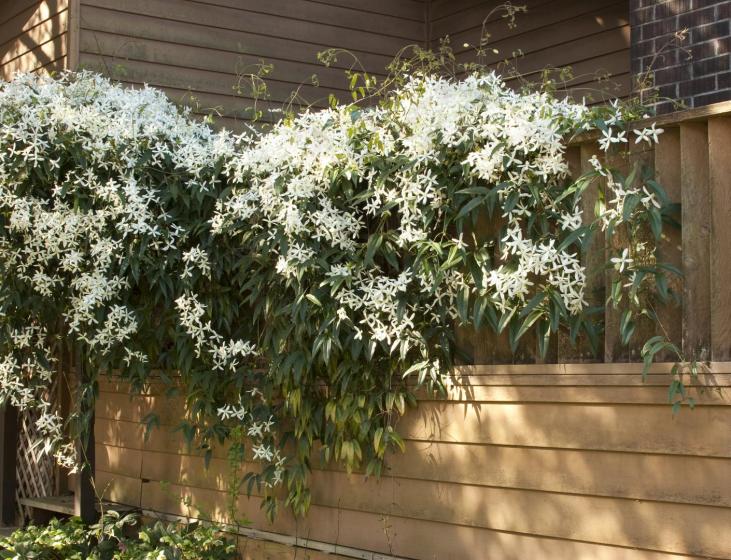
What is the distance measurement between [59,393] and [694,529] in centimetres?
424

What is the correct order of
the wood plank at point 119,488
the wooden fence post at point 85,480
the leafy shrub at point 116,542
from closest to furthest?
1. the leafy shrub at point 116,542
2. the wooden fence post at point 85,480
3. the wood plank at point 119,488

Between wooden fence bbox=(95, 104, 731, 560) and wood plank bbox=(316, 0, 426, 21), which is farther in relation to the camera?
wood plank bbox=(316, 0, 426, 21)

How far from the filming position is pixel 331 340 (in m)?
4.02

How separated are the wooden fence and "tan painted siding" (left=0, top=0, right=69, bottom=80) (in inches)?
153

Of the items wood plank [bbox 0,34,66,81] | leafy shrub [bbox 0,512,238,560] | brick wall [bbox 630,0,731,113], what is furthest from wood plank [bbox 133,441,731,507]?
wood plank [bbox 0,34,66,81]

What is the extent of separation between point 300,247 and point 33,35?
4137mm

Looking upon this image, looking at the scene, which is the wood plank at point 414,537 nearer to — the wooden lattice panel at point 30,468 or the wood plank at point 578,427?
the wood plank at point 578,427

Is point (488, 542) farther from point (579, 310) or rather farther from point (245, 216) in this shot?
point (245, 216)

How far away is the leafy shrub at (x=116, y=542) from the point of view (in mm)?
4922

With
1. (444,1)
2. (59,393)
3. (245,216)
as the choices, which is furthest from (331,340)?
(444,1)

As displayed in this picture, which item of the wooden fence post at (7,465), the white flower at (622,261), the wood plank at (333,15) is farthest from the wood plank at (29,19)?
the white flower at (622,261)

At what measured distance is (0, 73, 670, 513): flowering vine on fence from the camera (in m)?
3.54

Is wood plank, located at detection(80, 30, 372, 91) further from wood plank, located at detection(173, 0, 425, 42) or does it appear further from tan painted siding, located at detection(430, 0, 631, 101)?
tan painted siding, located at detection(430, 0, 631, 101)

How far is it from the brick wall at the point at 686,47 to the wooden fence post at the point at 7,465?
14.4 feet
